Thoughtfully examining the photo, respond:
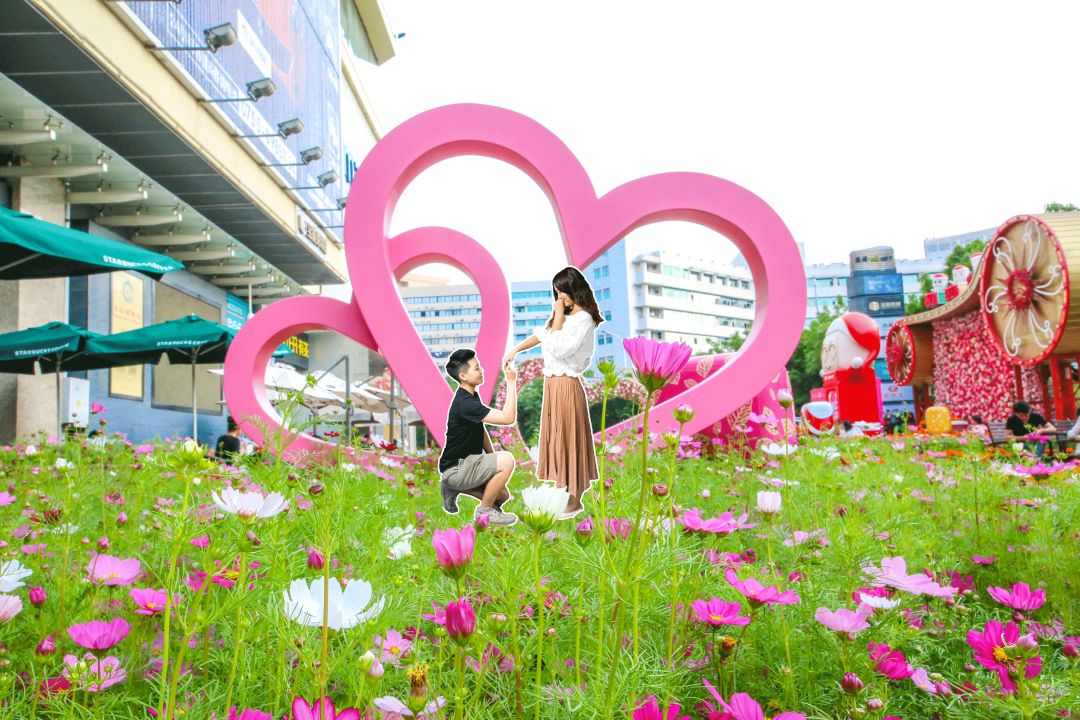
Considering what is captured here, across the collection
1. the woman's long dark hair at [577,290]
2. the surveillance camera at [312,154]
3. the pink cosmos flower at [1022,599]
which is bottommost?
the pink cosmos flower at [1022,599]

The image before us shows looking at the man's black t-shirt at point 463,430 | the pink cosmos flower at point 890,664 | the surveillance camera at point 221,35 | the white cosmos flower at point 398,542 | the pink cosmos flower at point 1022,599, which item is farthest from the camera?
the surveillance camera at point 221,35

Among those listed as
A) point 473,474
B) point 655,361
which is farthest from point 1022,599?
point 473,474

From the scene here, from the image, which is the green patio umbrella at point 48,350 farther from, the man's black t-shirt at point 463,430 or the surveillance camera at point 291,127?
the surveillance camera at point 291,127

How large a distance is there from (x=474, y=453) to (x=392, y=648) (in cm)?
222

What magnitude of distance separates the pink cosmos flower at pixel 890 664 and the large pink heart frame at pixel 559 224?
12.8 feet

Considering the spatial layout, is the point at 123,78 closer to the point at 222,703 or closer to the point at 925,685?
the point at 222,703

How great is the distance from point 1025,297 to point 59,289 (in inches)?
616

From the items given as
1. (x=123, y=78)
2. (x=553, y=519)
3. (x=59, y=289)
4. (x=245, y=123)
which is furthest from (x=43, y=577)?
(x=245, y=123)

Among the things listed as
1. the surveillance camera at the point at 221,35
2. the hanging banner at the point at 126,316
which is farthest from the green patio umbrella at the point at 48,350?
the surveillance camera at the point at 221,35

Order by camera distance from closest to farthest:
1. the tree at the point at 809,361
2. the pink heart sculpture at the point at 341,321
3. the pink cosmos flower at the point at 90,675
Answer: the pink cosmos flower at the point at 90,675, the pink heart sculpture at the point at 341,321, the tree at the point at 809,361

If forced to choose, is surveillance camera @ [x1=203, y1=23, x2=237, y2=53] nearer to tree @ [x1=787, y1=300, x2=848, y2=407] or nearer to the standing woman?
the standing woman

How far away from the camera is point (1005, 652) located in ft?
3.08

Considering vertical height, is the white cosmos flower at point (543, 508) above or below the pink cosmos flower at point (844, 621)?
above

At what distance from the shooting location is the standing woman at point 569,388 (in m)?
3.14
